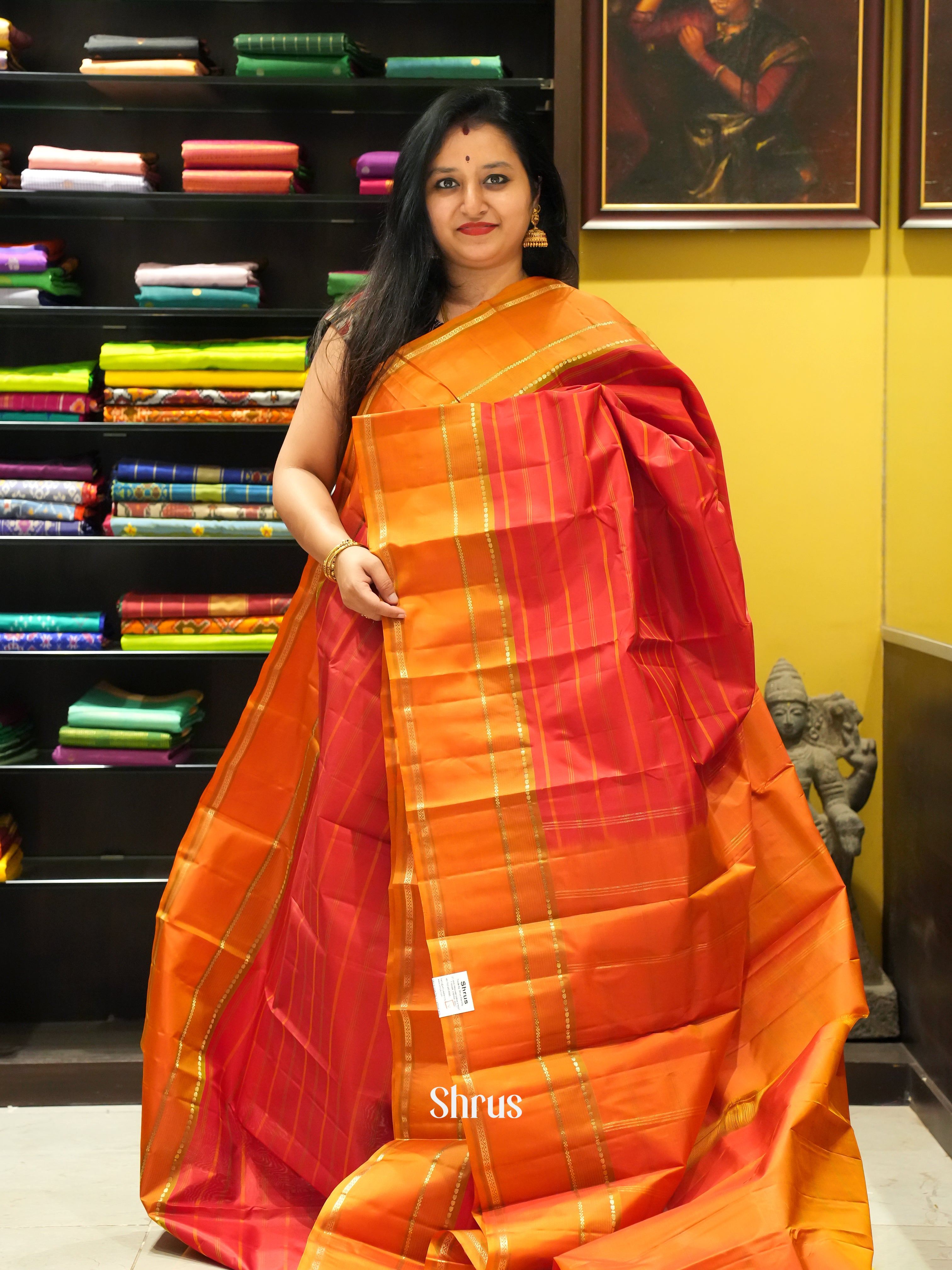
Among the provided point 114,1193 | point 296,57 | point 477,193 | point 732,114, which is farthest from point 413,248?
point 114,1193

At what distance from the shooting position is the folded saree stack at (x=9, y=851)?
2605 millimetres

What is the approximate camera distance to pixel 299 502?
6.10ft

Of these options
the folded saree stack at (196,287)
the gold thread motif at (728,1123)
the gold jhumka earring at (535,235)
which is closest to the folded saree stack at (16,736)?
the folded saree stack at (196,287)

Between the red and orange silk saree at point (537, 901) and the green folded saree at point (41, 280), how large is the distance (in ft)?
3.60

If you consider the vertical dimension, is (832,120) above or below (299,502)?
above

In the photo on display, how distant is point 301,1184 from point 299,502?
1.08 meters

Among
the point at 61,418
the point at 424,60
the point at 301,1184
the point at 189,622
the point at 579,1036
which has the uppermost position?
the point at 424,60

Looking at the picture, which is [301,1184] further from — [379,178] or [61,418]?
[379,178]

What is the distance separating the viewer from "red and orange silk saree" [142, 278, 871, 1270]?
1542 mm

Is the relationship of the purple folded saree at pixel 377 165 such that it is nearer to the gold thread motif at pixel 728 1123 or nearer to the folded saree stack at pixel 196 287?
the folded saree stack at pixel 196 287

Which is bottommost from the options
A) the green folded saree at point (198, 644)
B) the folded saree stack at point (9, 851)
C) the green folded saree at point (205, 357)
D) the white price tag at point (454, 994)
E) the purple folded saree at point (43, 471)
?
the folded saree stack at point (9, 851)

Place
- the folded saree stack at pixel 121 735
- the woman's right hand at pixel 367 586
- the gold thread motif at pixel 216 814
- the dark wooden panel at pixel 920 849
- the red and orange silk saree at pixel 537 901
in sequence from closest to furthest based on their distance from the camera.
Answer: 1. the red and orange silk saree at pixel 537 901
2. the woman's right hand at pixel 367 586
3. the gold thread motif at pixel 216 814
4. the dark wooden panel at pixel 920 849
5. the folded saree stack at pixel 121 735

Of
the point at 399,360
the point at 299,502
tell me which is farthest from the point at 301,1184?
the point at 399,360

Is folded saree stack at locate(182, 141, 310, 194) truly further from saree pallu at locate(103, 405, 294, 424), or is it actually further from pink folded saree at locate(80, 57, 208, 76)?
saree pallu at locate(103, 405, 294, 424)
